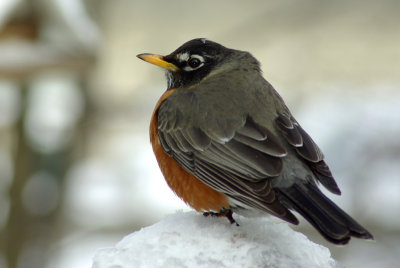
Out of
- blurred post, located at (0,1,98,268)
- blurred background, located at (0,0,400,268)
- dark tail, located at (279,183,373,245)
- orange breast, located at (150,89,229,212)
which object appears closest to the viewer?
dark tail, located at (279,183,373,245)

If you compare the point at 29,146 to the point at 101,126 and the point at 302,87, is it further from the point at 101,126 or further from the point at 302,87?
the point at 302,87

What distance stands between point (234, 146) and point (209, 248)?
2.95 feet

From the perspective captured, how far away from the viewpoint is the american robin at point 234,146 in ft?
9.64

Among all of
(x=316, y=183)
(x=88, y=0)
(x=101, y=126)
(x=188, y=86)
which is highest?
(x=88, y=0)

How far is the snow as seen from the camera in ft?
8.07

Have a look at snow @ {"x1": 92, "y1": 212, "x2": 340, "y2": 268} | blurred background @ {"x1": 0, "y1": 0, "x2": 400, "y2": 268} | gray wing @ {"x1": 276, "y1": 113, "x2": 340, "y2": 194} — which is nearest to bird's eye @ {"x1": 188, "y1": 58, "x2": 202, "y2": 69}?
gray wing @ {"x1": 276, "y1": 113, "x2": 340, "y2": 194}

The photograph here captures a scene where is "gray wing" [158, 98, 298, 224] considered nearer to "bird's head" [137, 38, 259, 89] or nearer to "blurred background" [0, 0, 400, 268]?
"bird's head" [137, 38, 259, 89]

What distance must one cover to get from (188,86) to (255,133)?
78 cm

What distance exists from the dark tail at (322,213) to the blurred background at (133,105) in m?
3.01

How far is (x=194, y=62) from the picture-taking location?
13.4ft

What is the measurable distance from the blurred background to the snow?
10.5 feet

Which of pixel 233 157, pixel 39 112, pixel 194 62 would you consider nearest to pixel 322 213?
pixel 233 157

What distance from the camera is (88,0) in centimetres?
789

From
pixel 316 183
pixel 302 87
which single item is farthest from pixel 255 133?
pixel 302 87
